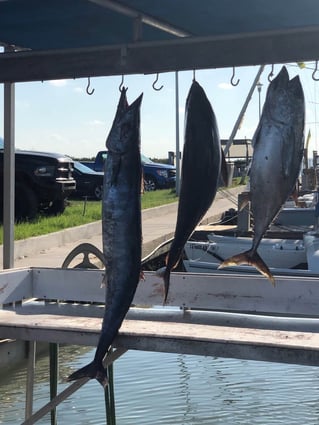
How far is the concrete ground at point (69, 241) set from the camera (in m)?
13.1

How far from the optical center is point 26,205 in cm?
1645

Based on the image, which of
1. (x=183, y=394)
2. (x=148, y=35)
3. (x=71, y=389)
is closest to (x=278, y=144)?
(x=71, y=389)

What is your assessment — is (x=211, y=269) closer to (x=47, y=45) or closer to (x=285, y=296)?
(x=47, y=45)

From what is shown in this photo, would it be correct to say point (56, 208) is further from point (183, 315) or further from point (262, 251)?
point (183, 315)

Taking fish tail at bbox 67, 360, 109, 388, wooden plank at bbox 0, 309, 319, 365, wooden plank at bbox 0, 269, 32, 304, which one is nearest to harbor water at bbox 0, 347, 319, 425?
wooden plank at bbox 0, 269, 32, 304

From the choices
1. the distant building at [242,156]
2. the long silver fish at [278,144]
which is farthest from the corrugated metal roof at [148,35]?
the long silver fish at [278,144]

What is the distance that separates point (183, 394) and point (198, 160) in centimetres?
542

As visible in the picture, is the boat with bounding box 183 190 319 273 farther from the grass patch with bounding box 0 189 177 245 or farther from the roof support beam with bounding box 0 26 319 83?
the roof support beam with bounding box 0 26 319 83

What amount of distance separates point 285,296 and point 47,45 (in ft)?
10.1

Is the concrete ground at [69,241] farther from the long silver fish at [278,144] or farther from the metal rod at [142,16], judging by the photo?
the long silver fish at [278,144]

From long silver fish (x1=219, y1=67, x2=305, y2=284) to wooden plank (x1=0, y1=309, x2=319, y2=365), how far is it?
2.17 ft

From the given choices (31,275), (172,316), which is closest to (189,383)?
(31,275)

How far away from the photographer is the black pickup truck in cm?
1603

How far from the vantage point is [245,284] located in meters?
4.79
